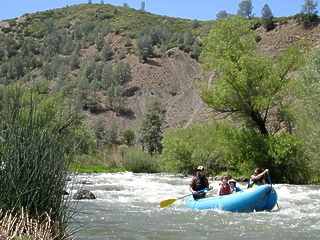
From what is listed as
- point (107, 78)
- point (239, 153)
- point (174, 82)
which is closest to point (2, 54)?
point (107, 78)

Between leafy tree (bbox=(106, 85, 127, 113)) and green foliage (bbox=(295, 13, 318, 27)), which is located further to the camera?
green foliage (bbox=(295, 13, 318, 27))

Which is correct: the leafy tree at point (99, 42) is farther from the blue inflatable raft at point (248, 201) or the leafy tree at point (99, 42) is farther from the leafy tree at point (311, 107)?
the blue inflatable raft at point (248, 201)

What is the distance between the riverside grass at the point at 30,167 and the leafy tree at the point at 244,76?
18.3 metres

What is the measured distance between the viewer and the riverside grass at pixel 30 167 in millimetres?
5227

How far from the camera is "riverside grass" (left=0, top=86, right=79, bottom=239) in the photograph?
523cm

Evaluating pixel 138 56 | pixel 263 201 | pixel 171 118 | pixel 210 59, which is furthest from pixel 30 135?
pixel 138 56

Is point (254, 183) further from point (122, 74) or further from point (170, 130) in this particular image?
point (122, 74)

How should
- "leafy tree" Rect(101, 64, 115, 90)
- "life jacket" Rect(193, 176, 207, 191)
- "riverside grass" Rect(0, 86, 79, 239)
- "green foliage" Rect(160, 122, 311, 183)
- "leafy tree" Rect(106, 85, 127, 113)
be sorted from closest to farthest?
"riverside grass" Rect(0, 86, 79, 239), "life jacket" Rect(193, 176, 207, 191), "green foliage" Rect(160, 122, 311, 183), "leafy tree" Rect(106, 85, 127, 113), "leafy tree" Rect(101, 64, 115, 90)

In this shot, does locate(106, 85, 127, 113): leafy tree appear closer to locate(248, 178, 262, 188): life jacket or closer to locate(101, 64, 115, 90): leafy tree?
locate(101, 64, 115, 90): leafy tree

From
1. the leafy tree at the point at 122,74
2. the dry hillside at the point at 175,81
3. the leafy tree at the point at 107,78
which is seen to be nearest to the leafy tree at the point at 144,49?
the dry hillside at the point at 175,81

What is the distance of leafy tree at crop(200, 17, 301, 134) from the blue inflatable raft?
11.4m

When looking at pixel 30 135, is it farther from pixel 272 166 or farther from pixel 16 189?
pixel 272 166

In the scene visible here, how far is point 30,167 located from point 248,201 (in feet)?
25.7

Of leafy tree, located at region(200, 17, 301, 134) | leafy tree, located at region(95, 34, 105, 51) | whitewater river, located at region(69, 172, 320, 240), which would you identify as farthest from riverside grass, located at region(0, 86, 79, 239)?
leafy tree, located at region(95, 34, 105, 51)
